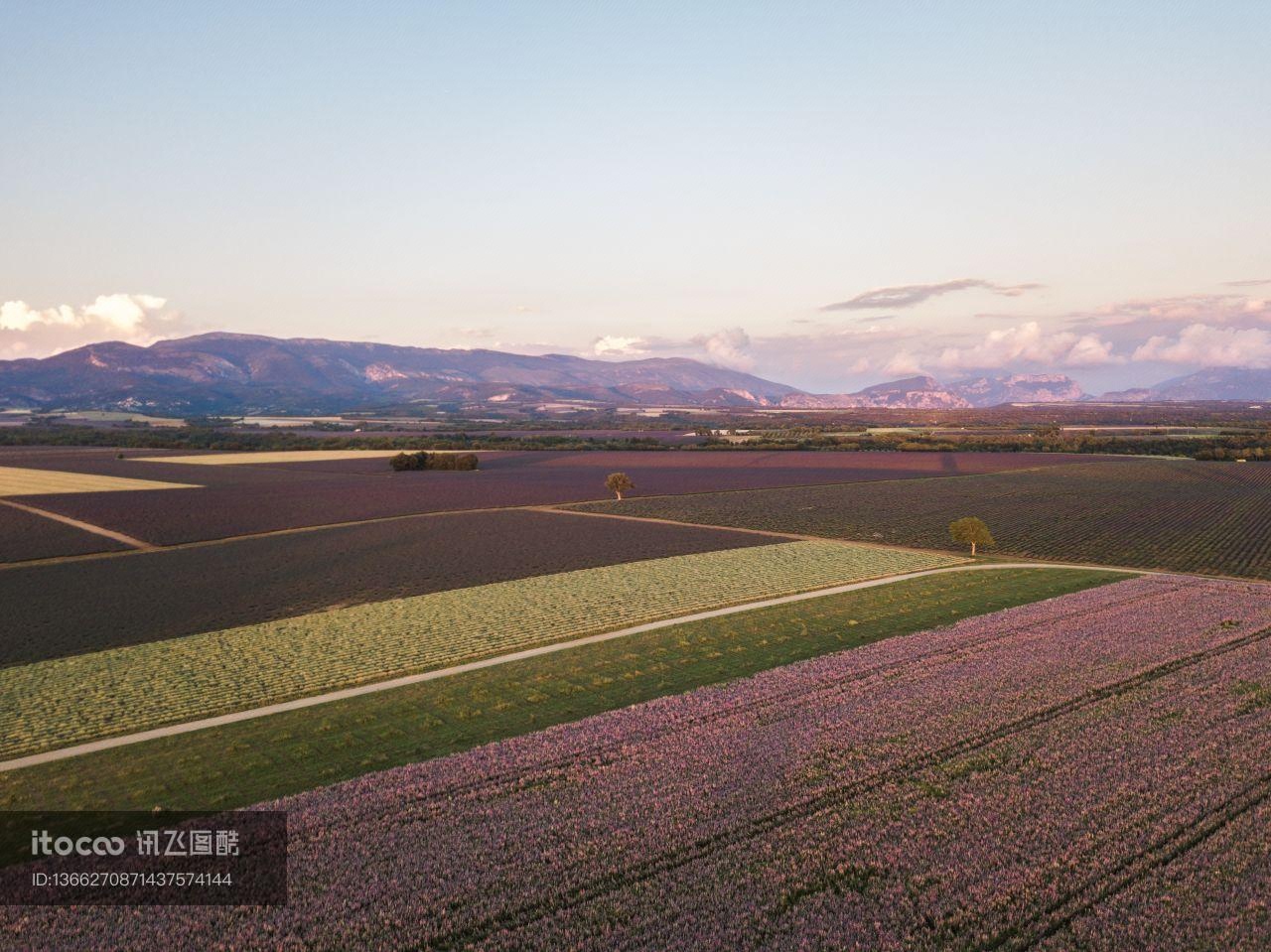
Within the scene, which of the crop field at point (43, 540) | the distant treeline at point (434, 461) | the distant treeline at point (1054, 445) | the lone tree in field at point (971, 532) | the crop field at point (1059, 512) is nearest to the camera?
the crop field at point (43, 540)

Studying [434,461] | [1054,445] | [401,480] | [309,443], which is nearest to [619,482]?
[401,480]

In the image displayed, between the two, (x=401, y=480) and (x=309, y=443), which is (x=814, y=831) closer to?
(x=401, y=480)

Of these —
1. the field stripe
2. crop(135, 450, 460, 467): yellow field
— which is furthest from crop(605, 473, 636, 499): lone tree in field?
crop(135, 450, 460, 467): yellow field

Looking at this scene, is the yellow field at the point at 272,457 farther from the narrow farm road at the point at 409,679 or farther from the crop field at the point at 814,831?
the crop field at the point at 814,831

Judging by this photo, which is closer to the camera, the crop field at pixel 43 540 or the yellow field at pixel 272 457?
the crop field at pixel 43 540

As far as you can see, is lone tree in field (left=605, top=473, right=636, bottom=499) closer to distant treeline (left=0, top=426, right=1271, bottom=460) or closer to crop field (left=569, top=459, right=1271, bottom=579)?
crop field (left=569, top=459, right=1271, bottom=579)

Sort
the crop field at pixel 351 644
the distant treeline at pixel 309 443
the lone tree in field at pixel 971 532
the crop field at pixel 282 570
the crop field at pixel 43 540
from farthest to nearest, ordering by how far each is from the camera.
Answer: the distant treeline at pixel 309 443
the lone tree in field at pixel 971 532
the crop field at pixel 43 540
the crop field at pixel 282 570
the crop field at pixel 351 644

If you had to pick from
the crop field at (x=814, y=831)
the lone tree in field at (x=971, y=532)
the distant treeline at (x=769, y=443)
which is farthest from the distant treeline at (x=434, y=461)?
the crop field at (x=814, y=831)
